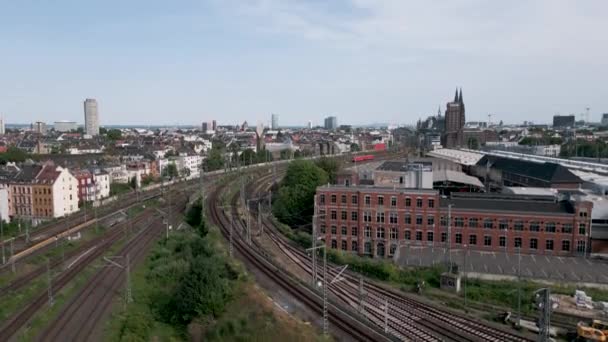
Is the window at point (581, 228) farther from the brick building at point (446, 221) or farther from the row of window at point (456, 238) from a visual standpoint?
the row of window at point (456, 238)

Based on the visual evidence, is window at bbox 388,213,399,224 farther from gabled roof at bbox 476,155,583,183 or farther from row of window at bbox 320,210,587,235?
gabled roof at bbox 476,155,583,183

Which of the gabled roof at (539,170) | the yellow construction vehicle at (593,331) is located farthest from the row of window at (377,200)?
the gabled roof at (539,170)

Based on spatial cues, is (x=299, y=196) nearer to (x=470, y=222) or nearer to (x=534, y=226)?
(x=470, y=222)

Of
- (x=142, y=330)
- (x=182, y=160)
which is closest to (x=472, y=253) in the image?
(x=142, y=330)

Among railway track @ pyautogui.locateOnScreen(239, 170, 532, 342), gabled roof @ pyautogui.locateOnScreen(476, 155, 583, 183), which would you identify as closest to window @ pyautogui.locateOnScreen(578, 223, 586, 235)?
railway track @ pyautogui.locateOnScreen(239, 170, 532, 342)

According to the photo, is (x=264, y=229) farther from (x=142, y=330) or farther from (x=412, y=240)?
(x=142, y=330)

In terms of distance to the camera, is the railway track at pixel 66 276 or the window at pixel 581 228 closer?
the railway track at pixel 66 276

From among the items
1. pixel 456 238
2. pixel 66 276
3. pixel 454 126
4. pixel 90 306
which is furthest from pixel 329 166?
pixel 454 126

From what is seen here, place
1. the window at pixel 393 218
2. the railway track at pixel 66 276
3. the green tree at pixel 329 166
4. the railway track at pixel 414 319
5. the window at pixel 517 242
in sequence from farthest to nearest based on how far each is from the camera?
1. the green tree at pixel 329 166
2. the window at pixel 393 218
3. the window at pixel 517 242
4. the railway track at pixel 66 276
5. the railway track at pixel 414 319
